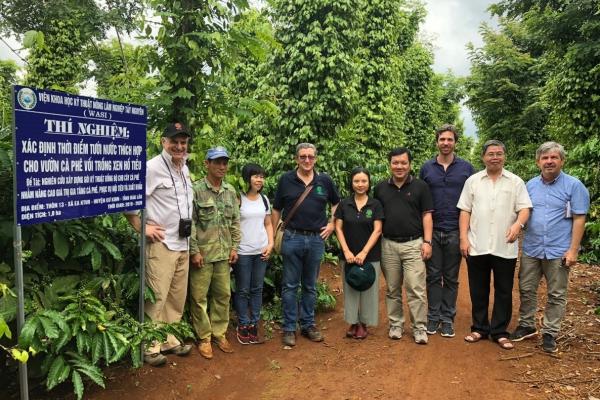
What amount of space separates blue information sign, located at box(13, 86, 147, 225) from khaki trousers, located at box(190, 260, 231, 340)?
1024mm

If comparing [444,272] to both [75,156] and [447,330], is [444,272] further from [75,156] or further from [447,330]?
[75,156]

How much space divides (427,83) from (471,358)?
17.4m

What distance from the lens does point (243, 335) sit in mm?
4789

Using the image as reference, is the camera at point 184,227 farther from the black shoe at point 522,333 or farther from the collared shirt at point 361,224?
the black shoe at point 522,333

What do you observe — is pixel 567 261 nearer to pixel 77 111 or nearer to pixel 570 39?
pixel 77 111

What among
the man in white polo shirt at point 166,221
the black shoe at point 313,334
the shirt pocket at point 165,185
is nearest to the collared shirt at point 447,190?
the black shoe at point 313,334

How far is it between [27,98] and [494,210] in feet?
13.2

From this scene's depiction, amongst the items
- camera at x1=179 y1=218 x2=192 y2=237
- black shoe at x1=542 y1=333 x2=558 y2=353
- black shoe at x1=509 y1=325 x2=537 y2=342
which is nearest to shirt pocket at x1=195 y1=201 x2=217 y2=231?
camera at x1=179 y1=218 x2=192 y2=237

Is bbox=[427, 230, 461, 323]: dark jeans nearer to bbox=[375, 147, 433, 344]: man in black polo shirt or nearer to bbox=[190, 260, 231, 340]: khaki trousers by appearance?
bbox=[375, 147, 433, 344]: man in black polo shirt

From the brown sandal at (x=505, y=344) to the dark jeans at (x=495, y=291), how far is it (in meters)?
0.08

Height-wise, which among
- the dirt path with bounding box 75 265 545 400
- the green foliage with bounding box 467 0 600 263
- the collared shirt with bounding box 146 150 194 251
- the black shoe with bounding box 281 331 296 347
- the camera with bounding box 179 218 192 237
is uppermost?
the green foliage with bounding box 467 0 600 263

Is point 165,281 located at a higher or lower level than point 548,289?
higher

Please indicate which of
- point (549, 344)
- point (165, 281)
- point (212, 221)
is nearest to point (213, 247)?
point (212, 221)

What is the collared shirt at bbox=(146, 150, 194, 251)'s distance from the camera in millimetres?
3953
